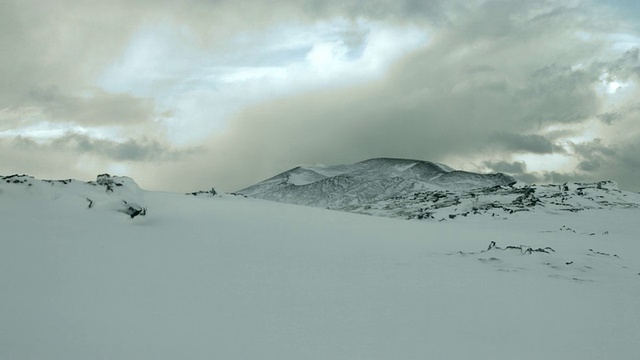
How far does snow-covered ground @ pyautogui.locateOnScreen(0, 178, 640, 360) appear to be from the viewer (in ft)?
8.92

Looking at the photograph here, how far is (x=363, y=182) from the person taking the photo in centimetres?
8050

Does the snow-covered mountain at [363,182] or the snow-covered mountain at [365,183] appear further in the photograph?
the snow-covered mountain at [363,182]

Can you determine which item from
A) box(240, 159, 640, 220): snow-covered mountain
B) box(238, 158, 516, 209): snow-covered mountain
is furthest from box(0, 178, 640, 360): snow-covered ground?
box(238, 158, 516, 209): snow-covered mountain

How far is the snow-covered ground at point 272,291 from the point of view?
2.72m

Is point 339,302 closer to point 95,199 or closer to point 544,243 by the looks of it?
point 95,199

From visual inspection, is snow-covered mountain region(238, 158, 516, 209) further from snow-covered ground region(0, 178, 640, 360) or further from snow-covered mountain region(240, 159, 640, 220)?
snow-covered ground region(0, 178, 640, 360)

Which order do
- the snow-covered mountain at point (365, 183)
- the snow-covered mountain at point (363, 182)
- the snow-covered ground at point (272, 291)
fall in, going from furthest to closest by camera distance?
the snow-covered mountain at point (363, 182)
the snow-covered mountain at point (365, 183)
the snow-covered ground at point (272, 291)

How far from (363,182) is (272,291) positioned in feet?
253

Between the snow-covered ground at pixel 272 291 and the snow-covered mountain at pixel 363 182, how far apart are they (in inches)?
2449

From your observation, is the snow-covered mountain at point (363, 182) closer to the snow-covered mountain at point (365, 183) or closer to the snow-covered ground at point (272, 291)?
the snow-covered mountain at point (365, 183)

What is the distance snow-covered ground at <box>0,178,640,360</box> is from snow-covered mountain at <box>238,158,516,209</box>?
204 ft

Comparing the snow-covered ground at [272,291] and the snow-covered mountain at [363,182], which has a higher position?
the snow-covered mountain at [363,182]

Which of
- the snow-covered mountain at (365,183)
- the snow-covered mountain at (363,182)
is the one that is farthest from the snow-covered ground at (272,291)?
the snow-covered mountain at (363,182)

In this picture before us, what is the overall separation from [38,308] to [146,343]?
809 millimetres
